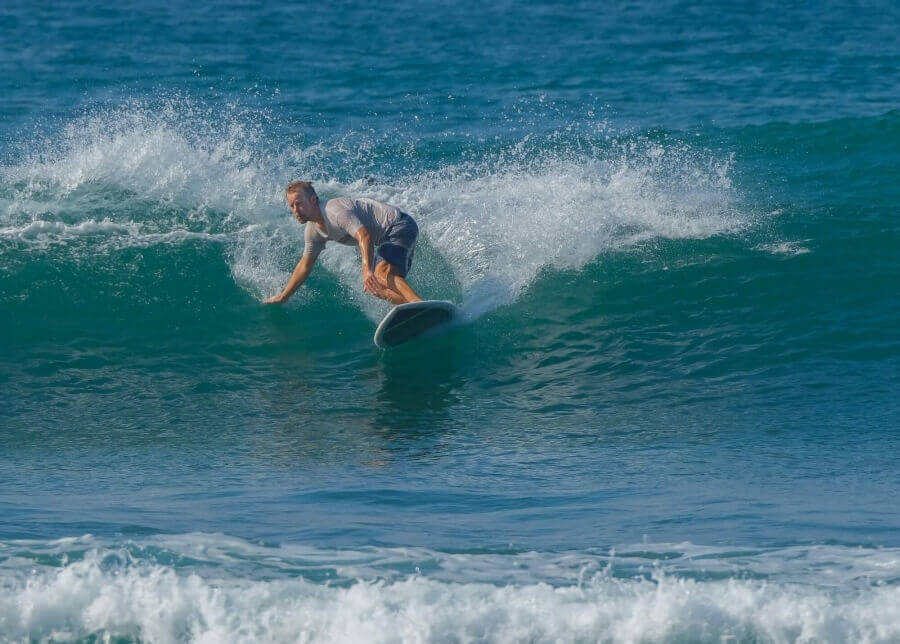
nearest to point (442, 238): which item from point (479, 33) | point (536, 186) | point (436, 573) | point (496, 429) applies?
point (536, 186)

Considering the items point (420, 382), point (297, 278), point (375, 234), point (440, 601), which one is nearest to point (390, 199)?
point (297, 278)

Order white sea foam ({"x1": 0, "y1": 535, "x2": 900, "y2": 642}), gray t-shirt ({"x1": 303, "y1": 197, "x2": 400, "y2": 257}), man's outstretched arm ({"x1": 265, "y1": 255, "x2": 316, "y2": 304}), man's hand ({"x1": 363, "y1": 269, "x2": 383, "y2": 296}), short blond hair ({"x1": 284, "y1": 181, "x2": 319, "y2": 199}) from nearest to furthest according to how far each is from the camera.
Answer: white sea foam ({"x1": 0, "y1": 535, "x2": 900, "y2": 642}) < short blond hair ({"x1": 284, "y1": 181, "x2": 319, "y2": 199}) < man's hand ({"x1": 363, "y1": 269, "x2": 383, "y2": 296}) < gray t-shirt ({"x1": 303, "y1": 197, "x2": 400, "y2": 257}) < man's outstretched arm ({"x1": 265, "y1": 255, "x2": 316, "y2": 304})

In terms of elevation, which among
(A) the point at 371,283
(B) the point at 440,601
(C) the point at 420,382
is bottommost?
(B) the point at 440,601

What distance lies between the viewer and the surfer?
9.91 m

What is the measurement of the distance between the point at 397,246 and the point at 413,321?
64cm

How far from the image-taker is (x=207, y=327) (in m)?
11.0

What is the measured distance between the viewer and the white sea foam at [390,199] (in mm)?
11961

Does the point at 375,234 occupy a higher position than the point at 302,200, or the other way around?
the point at 302,200

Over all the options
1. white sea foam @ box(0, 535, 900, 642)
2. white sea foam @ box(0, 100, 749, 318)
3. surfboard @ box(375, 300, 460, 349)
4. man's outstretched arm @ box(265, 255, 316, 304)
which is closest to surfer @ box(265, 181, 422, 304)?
surfboard @ box(375, 300, 460, 349)

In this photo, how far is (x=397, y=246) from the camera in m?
10.1

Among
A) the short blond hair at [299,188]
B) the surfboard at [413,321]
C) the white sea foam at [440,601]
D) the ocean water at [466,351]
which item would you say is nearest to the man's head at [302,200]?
the short blond hair at [299,188]

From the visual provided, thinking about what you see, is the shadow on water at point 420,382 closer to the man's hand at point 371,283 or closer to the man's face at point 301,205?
the man's hand at point 371,283

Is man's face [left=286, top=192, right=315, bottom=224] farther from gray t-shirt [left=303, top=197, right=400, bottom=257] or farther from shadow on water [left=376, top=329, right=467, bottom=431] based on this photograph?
shadow on water [left=376, top=329, right=467, bottom=431]

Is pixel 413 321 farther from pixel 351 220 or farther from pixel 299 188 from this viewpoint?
pixel 299 188
